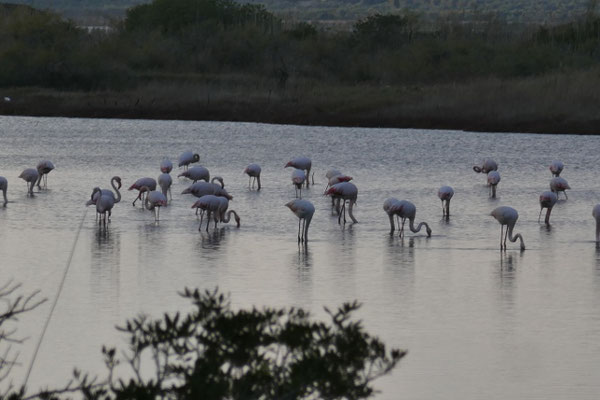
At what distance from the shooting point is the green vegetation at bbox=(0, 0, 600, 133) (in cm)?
4144

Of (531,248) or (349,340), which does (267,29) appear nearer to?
(531,248)

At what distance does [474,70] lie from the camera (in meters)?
49.7

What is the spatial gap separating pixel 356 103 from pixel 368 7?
331 feet

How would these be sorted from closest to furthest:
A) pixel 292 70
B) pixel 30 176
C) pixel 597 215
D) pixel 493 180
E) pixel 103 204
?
1. pixel 597 215
2. pixel 103 204
3. pixel 30 176
4. pixel 493 180
5. pixel 292 70

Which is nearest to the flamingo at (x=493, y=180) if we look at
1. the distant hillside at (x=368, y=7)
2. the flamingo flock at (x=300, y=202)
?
the flamingo flock at (x=300, y=202)

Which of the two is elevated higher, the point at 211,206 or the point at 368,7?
the point at 368,7

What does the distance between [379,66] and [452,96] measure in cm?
1092

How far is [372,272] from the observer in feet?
42.2

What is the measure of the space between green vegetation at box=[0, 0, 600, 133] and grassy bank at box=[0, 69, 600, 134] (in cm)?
5

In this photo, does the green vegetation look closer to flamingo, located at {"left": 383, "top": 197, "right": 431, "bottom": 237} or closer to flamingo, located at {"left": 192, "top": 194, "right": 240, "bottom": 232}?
flamingo, located at {"left": 383, "top": 197, "right": 431, "bottom": 237}

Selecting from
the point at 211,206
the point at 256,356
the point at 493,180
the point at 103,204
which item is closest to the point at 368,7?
the point at 493,180

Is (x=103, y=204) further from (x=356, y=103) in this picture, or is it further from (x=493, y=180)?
(x=356, y=103)

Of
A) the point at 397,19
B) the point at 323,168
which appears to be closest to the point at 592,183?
the point at 323,168

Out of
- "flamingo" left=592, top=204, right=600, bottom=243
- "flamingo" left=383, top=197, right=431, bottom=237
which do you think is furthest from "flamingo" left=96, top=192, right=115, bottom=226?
"flamingo" left=592, top=204, right=600, bottom=243
